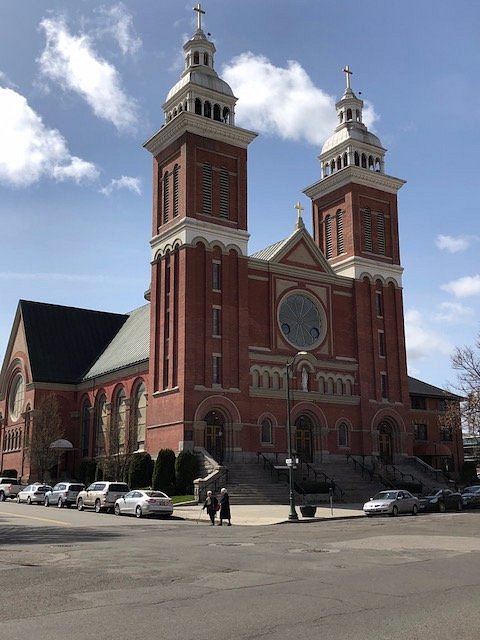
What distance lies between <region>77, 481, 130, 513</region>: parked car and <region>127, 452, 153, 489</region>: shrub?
8327 millimetres

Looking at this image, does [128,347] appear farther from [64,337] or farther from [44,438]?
[44,438]

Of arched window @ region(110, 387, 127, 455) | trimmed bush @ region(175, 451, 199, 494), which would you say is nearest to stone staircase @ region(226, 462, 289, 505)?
trimmed bush @ region(175, 451, 199, 494)

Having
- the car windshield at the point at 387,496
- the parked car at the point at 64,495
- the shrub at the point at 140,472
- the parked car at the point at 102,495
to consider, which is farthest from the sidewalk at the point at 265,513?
the shrub at the point at 140,472

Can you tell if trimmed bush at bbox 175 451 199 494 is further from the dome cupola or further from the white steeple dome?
the white steeple dome

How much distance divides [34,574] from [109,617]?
4863mm

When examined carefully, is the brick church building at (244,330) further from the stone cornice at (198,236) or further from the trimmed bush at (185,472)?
the trimmed bush at (185,472)

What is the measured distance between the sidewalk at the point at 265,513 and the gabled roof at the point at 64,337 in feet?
107

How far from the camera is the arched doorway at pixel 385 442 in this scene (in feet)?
191

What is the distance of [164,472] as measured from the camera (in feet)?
151

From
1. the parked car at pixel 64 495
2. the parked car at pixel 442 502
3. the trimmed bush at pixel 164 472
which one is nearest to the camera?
the parked car at pixel 442 502

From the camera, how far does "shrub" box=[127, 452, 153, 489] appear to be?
4825 centimetres

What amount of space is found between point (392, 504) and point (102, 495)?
1537cm

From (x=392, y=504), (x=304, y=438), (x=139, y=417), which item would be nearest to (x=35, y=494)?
(x=139, y=417)

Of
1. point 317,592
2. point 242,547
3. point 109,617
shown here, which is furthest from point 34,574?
point 242,547
